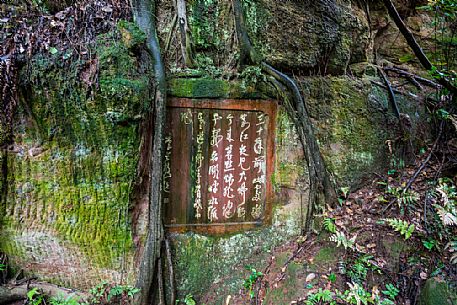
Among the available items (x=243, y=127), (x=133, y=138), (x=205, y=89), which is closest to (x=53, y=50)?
(x=133, y=138)

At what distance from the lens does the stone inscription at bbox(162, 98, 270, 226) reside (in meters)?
3.70

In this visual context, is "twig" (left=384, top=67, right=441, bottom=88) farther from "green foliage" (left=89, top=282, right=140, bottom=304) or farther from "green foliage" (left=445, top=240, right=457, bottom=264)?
"green foliage" (left=89, top=282, right=140, bottom=304)

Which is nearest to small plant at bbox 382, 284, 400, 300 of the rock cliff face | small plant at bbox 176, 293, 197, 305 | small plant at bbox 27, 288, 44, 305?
the rock cliff face

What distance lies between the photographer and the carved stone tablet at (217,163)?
12.2ft

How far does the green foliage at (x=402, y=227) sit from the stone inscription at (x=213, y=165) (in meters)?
1.72

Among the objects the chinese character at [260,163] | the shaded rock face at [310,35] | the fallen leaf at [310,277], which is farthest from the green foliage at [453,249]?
the shaded rock face at [310,35]

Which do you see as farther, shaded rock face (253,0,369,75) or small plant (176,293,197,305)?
shaded rock face (253,0,369,75)

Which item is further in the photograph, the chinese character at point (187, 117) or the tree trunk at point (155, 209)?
the chinese character at point (187, 117)

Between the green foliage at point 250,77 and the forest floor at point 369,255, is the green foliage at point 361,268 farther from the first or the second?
the green foliage at point 250,77

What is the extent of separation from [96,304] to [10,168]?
70.8 inches

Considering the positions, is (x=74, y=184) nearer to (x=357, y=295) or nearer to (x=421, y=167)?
(x=357, y=295)

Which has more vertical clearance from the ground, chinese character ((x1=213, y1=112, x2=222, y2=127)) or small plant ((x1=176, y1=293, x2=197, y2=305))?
chinese character ((x1=213, y1=112, x2=222, y2=127))

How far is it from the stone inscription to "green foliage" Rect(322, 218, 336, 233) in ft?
3.12

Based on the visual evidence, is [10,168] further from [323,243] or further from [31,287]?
[323,243]
